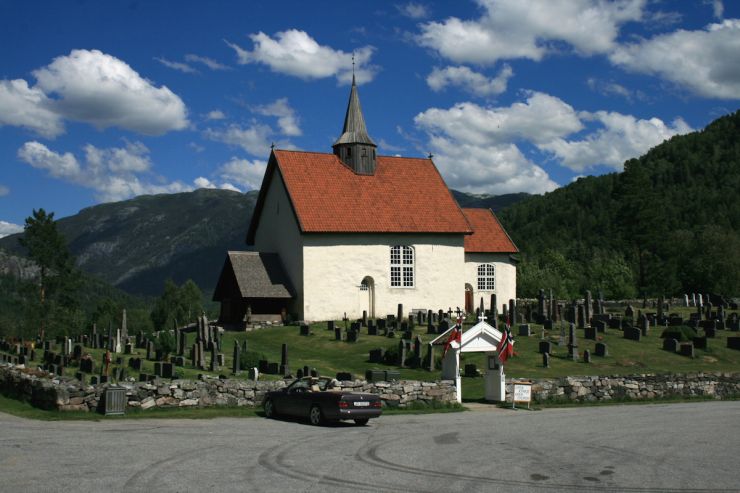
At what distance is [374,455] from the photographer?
14.2m

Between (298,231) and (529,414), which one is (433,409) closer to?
(529,414)

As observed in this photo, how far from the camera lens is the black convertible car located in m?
19.0

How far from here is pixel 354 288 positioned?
4809cm

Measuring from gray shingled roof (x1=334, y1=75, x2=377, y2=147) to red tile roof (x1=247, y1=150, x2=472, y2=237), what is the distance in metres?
1.57

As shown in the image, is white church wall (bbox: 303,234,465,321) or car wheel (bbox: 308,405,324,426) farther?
white church wall (bbox: 303,234,465,321)

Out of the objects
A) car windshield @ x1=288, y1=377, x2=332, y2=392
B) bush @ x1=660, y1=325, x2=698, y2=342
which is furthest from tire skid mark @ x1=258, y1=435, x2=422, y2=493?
bush @ x1=660, y1=325, x2=698, y2=342

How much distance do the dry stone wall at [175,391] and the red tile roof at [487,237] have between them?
30307mm

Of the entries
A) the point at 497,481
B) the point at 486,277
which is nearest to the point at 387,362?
the point at 497,481

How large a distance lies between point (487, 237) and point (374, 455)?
4155cm

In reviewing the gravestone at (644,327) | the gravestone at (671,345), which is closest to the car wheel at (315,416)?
the gravestone at (671,345)

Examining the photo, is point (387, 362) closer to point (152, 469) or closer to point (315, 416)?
point (315, 416)

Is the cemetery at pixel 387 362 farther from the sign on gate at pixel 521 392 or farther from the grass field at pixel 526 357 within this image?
the sign on gate at pixel 521 392

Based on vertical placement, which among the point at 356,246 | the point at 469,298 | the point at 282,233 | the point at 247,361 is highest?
the point at 282,233

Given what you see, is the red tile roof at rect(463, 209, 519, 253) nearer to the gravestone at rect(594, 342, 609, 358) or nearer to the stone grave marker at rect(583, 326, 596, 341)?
the stone grave marker at rect(583, 326, 596, 341)
